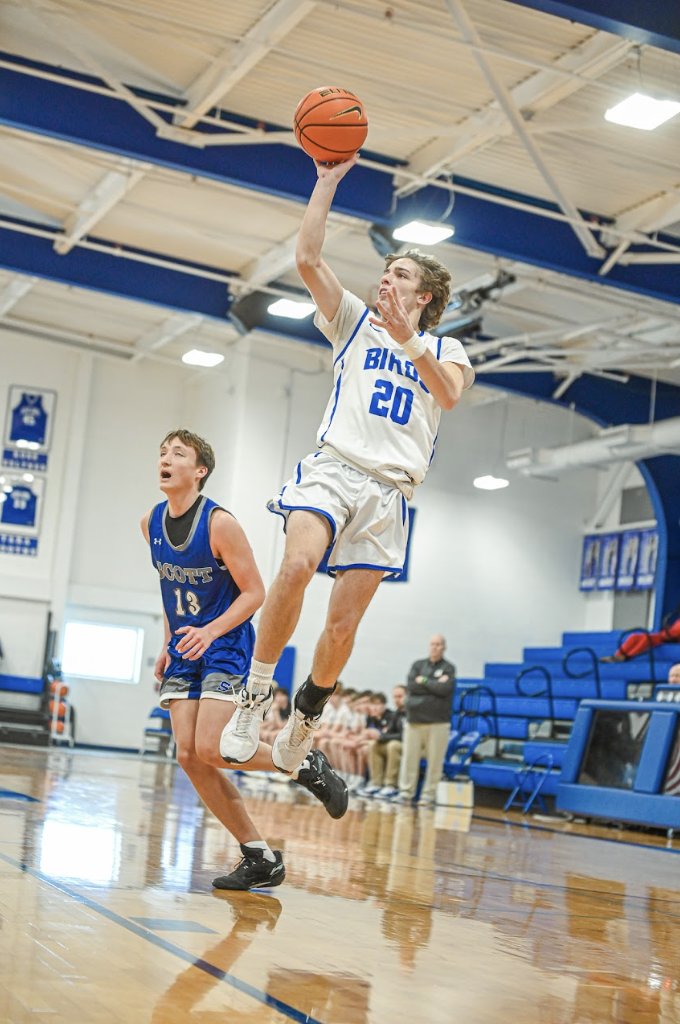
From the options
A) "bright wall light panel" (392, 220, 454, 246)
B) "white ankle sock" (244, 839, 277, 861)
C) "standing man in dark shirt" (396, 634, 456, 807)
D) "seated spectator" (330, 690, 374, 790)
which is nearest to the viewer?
"white ankle sock" (244, 839, 277, 861)

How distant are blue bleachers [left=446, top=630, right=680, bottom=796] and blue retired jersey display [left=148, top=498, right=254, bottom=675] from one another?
1058cm

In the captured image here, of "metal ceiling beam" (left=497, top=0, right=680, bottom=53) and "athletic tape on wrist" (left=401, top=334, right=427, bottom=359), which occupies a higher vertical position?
"metal ceiling beam" (left=497, top=0, right=680, bottom=53)

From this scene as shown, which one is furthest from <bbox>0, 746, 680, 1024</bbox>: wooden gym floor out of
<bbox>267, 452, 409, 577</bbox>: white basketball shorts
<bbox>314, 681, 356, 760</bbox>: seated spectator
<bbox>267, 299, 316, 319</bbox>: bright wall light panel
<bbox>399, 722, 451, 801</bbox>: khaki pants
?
<bbox>267, 299, 316, 319</bbox>: bright wall light panel

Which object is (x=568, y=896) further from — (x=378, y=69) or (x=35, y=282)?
(x=35, y=282)

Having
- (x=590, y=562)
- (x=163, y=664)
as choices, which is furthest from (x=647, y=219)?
(x=590, y=562)

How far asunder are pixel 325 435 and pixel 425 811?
8448 millimetres

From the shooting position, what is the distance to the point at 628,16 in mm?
8289

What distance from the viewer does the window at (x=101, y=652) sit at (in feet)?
73.3

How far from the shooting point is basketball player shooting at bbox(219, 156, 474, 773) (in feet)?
13.5

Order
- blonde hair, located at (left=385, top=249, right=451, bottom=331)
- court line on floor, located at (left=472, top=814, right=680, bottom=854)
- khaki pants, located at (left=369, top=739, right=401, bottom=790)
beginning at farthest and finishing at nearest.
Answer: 1. khaki pants, located at (left=369, top=739, right=401, bottom=790)
2. court line on floor, located at (left=472, top=814, right=680, bottom=854)
3. blonde hair, located at (left=385, top=249, right=451, bottom=331)

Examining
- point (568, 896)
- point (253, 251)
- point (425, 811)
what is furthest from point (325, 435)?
point (253, 251)

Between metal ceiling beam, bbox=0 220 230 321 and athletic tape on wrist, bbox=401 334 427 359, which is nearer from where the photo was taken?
athletic tape on wrist, bbox=401 334 427 359

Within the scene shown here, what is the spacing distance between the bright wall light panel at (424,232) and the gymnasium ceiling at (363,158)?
22cm

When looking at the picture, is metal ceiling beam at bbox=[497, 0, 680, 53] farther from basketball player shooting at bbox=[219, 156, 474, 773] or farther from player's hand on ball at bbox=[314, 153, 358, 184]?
basketball player shooting at bbox=[219, 156, 474, 773]
